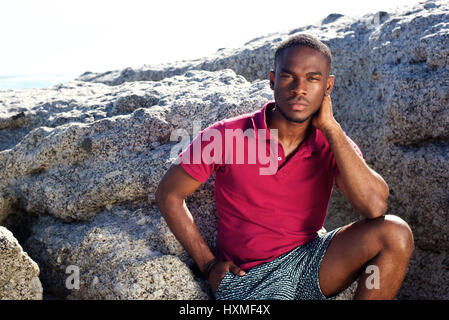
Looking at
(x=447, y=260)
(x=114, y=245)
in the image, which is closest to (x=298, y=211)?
(x=114, y=245)

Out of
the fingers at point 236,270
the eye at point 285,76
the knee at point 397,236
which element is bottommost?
the fingers at point 236,270

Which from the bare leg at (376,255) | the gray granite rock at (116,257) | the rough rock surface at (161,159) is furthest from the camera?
the rough rock surface at (161,159)

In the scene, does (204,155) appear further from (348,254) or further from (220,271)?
(348,254)

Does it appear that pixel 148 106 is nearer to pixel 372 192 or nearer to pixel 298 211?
pixel 298 211

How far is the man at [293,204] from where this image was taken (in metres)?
2.93

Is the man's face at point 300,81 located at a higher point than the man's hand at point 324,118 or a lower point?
higher

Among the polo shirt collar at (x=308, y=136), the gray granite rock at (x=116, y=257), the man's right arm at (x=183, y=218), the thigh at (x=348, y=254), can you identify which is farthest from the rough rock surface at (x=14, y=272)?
the thigh at (x=348, y=254)

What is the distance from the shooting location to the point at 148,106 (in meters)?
4.23

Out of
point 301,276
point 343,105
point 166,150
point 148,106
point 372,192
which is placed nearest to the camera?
point 372,192

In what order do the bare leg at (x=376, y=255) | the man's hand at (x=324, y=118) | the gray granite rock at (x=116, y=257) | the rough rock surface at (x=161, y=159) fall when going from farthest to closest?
the rough rock surface at (x=161, y=159) < the gray granite rock at (x=116, y=257) < the man's hand at (x=324, y=118) < the bare leg at (x=376, y=255)

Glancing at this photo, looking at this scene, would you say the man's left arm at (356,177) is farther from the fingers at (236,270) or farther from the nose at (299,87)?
the fingers at (236,270)

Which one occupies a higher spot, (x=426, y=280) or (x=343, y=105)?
(x=343, y=105)

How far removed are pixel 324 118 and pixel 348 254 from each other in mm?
862
